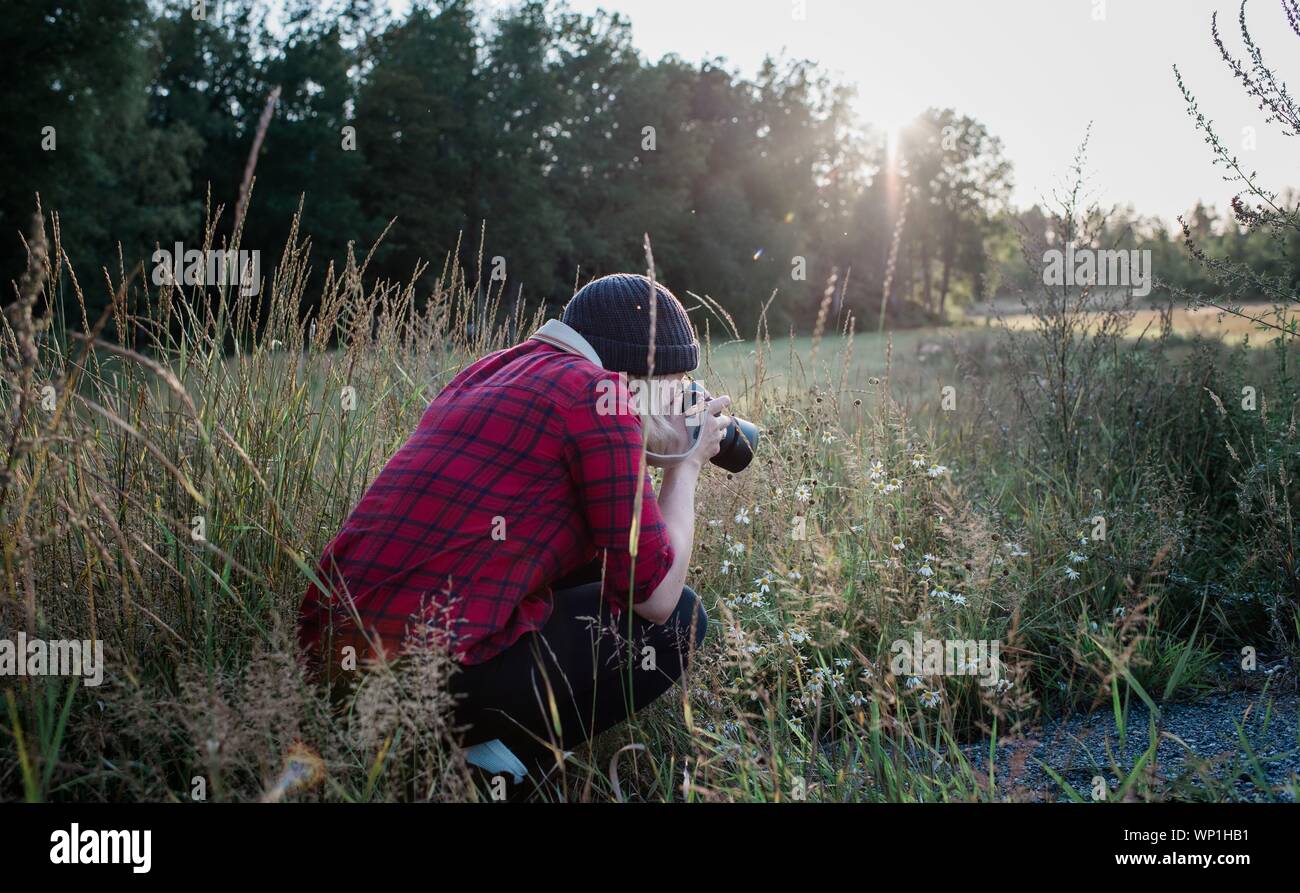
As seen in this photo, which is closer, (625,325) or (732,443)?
(625,325)

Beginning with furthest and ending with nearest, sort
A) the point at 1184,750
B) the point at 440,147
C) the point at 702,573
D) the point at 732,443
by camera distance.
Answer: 1. the point at 440,147
2. the point at 702,573
3. the point at 732,443
4. the point at 1184,750

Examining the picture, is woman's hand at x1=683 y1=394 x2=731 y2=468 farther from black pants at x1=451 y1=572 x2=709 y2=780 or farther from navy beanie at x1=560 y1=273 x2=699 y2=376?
black pants at x1=451 y1=572 x2=709 y2=780

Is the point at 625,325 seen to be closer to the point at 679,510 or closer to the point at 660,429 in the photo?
the point at 660,429

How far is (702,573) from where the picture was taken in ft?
10.2

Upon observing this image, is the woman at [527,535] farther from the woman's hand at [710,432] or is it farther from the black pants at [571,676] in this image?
the woman's hand at [710,432]

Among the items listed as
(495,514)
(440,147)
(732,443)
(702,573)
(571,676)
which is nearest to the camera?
(495,514)

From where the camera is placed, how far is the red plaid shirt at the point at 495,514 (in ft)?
6.23

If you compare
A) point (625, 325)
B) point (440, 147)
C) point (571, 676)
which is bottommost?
point (571, 676)

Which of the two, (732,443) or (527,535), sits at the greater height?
(732,443)

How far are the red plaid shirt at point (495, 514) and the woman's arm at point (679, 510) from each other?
47 mm

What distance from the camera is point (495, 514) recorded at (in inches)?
75.8

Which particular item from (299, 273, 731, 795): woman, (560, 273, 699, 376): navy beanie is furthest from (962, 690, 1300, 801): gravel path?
(560, 273, 699, 376): navy beanie

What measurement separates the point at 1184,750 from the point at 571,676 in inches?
57.7

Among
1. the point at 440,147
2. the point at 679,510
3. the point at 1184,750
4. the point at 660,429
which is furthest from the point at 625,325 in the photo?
the point at 440,147
